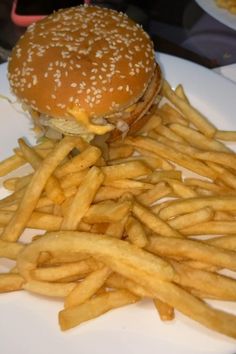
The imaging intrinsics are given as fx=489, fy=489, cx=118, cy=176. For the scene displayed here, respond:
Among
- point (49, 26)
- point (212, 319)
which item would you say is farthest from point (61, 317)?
Result: point (49, 26)

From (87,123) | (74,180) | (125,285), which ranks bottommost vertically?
(125,285)

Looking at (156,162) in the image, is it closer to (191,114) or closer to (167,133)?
(167,133)

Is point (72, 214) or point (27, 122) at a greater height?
point (72, 214)

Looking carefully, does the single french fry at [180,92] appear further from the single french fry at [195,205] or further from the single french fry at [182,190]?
the single french fry at [195,205]

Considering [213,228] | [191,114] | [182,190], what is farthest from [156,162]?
[213,228]

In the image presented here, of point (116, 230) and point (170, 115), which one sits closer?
point (116, 230)

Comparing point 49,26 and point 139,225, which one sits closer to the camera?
point 139,225

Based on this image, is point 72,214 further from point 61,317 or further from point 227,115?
point 227,115

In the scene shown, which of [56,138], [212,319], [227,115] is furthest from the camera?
[227,115]
